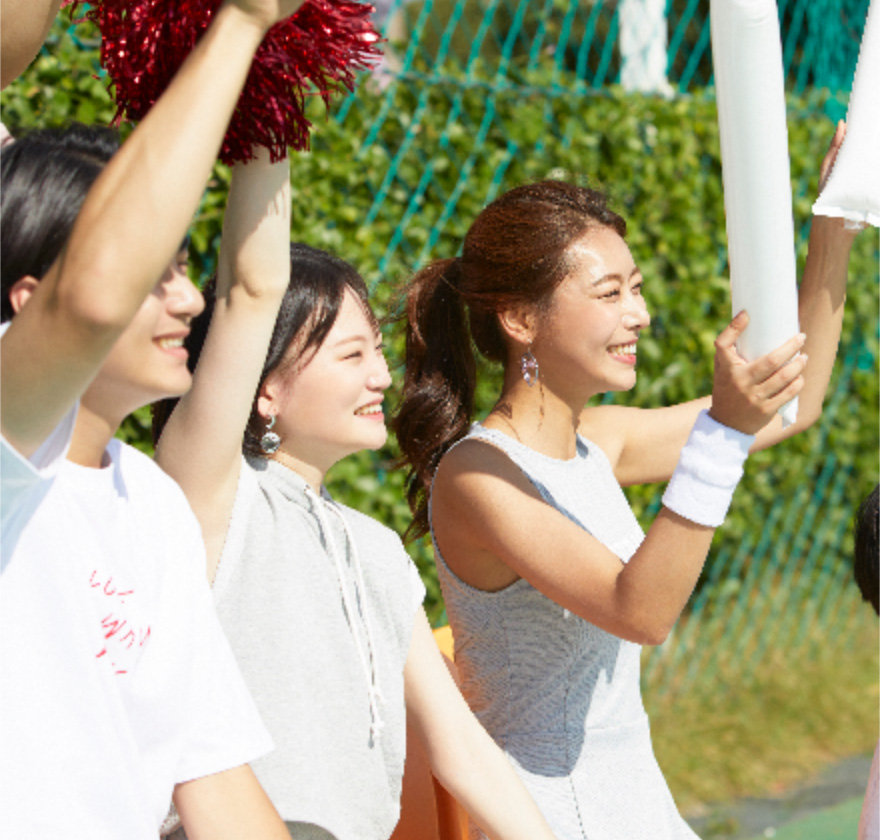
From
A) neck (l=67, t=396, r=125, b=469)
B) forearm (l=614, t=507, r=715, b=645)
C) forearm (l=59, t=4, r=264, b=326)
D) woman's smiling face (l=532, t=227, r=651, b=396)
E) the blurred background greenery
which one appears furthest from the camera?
the blurred background greenery

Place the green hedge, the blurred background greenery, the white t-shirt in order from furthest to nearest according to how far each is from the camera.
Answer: the blurred background greenery, the green hedge, the white t-shirt

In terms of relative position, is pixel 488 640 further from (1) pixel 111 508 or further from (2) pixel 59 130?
(2) pixel 59 130

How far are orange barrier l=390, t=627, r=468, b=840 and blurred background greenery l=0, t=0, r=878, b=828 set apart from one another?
36.9 inches

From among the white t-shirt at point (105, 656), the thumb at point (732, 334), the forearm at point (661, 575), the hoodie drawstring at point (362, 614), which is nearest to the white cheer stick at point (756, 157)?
the thumb at point (732, 334)

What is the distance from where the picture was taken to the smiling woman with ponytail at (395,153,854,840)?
1.89m

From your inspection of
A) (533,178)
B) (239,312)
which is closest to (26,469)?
(239,312)

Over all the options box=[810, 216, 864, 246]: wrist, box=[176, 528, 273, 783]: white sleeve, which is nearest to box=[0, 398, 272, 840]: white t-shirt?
box=[176, 528, 273, 783]: white sleeve

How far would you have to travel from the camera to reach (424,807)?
1.90m

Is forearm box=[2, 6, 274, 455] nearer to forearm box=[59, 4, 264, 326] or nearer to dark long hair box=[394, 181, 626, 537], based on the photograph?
forearm box=[59, 4, 264, 326]

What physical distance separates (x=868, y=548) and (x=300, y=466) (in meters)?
0.96

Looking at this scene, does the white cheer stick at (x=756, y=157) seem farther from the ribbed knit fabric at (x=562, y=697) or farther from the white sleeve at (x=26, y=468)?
the white sleeve at (x=26, y=468)

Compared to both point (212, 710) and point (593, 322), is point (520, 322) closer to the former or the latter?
point (593, 322)

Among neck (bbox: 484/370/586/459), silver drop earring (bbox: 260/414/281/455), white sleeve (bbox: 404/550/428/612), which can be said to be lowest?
white sleeve (bbox: 404/550/428/612)

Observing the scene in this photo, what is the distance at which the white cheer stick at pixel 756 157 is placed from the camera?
1.32 m
